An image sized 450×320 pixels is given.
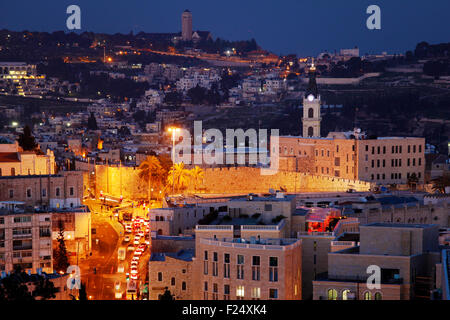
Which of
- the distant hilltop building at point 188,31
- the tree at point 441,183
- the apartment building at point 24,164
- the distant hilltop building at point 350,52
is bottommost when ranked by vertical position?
the tree at point 441,183

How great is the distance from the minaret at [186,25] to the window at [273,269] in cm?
14076

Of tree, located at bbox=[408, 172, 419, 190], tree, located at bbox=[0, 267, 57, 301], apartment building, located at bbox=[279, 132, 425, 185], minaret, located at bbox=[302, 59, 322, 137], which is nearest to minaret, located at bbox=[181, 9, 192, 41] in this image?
minaret, located at bbox=[302, 59, 322, 137]

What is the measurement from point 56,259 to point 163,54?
117450 mm

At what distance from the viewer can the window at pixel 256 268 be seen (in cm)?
2259

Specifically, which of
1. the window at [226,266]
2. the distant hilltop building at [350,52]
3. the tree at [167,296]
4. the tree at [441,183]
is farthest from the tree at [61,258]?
the distant hilltop building at [350,52]

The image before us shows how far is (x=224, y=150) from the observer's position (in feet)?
154

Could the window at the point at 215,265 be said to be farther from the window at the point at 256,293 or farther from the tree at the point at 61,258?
the tree at the point at 61,258

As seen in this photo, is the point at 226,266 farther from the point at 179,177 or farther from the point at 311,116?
the point at 311,116

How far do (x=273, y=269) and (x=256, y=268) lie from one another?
0.35 meters

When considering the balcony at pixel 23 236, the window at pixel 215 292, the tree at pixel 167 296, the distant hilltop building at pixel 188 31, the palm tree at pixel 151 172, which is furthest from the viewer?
A: the distant hilltop building at pixel 188 31

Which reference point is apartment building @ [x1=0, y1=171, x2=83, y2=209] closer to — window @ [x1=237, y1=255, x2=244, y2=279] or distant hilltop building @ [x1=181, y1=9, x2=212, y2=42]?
window @ [x1=237, y1=255, x2=244, y2=279]

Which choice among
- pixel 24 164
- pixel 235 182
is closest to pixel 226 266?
pixel 235 182

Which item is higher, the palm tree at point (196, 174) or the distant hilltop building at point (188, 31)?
the distant hilltop building at point (188, 31)
